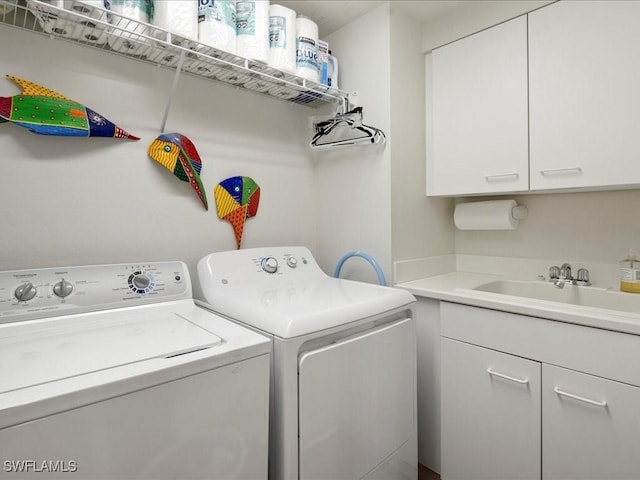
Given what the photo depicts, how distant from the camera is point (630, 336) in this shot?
115cm

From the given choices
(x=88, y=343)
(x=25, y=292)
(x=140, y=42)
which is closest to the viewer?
(x=88, y=343)

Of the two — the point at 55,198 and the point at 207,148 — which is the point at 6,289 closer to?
the point at 55,198

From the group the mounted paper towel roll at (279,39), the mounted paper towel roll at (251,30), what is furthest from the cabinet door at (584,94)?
the mounted paper towel roll at (251,30)

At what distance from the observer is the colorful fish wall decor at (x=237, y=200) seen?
1.79 meters

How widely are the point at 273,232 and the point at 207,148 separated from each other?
0.58 metres

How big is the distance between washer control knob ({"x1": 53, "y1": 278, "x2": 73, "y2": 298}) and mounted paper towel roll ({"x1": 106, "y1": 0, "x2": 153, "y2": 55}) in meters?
0.88

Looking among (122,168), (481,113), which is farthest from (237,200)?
(481,113)

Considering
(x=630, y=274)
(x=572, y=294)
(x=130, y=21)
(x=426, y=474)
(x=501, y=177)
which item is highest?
(x=130, y=21)

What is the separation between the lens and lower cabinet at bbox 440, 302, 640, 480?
1187mm

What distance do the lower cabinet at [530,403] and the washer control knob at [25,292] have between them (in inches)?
62.5

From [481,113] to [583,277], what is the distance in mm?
956

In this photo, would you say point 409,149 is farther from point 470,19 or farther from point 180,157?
point 180,157
